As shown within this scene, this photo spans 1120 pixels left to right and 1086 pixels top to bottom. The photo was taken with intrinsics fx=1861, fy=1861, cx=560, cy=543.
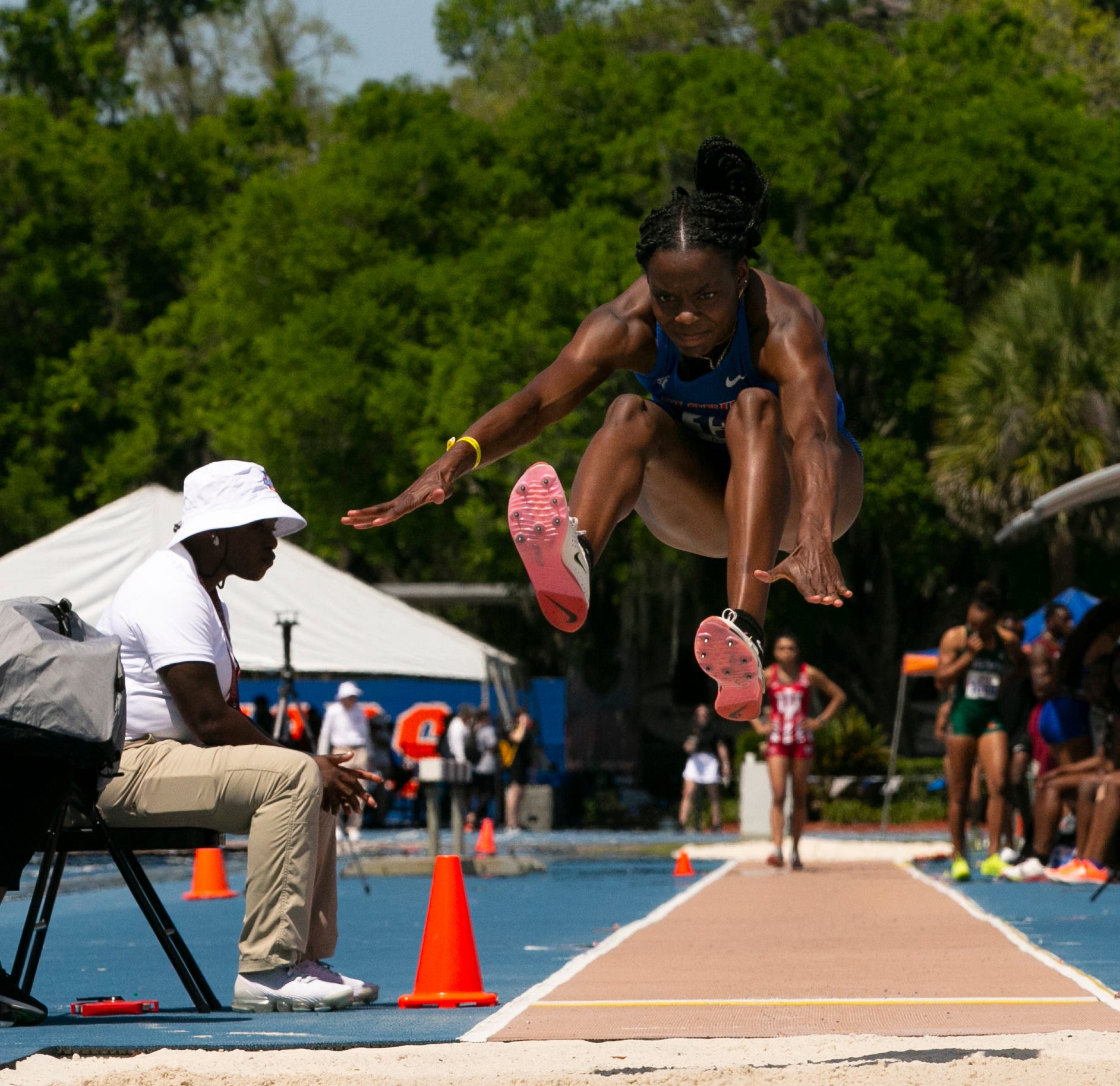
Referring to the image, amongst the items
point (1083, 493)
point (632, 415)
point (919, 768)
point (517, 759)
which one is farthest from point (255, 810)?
point (919, 768)

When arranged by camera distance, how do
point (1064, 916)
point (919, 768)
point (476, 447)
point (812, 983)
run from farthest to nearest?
1. point (919, 768)
2. point (1064, 916)
3. point (812, 983)
4. point (476, 447)

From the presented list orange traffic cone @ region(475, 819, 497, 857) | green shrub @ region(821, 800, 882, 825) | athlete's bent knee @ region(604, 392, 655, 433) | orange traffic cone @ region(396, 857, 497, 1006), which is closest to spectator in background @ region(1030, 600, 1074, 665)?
orange traffic cone @ region(475, 819, 497, 857)

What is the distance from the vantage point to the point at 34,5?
45.5m

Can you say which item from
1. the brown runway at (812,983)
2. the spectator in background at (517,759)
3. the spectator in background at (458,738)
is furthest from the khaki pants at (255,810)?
the spectator in background at (517,759)

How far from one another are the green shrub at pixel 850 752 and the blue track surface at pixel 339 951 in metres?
10.4

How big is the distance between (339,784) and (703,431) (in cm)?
175

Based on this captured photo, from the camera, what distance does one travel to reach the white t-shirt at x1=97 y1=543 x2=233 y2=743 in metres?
6.07

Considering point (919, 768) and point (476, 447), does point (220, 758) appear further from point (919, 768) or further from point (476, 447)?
point (919, 768)

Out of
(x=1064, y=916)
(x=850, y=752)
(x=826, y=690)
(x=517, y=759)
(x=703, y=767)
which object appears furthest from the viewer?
(x=850, y=752)

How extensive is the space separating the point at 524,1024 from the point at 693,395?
1.99m

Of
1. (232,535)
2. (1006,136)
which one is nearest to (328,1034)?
(232,535)

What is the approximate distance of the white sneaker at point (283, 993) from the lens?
605 centimetres

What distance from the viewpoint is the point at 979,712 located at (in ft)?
42.9

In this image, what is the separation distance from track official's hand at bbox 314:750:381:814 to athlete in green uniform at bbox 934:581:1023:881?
7455mm
